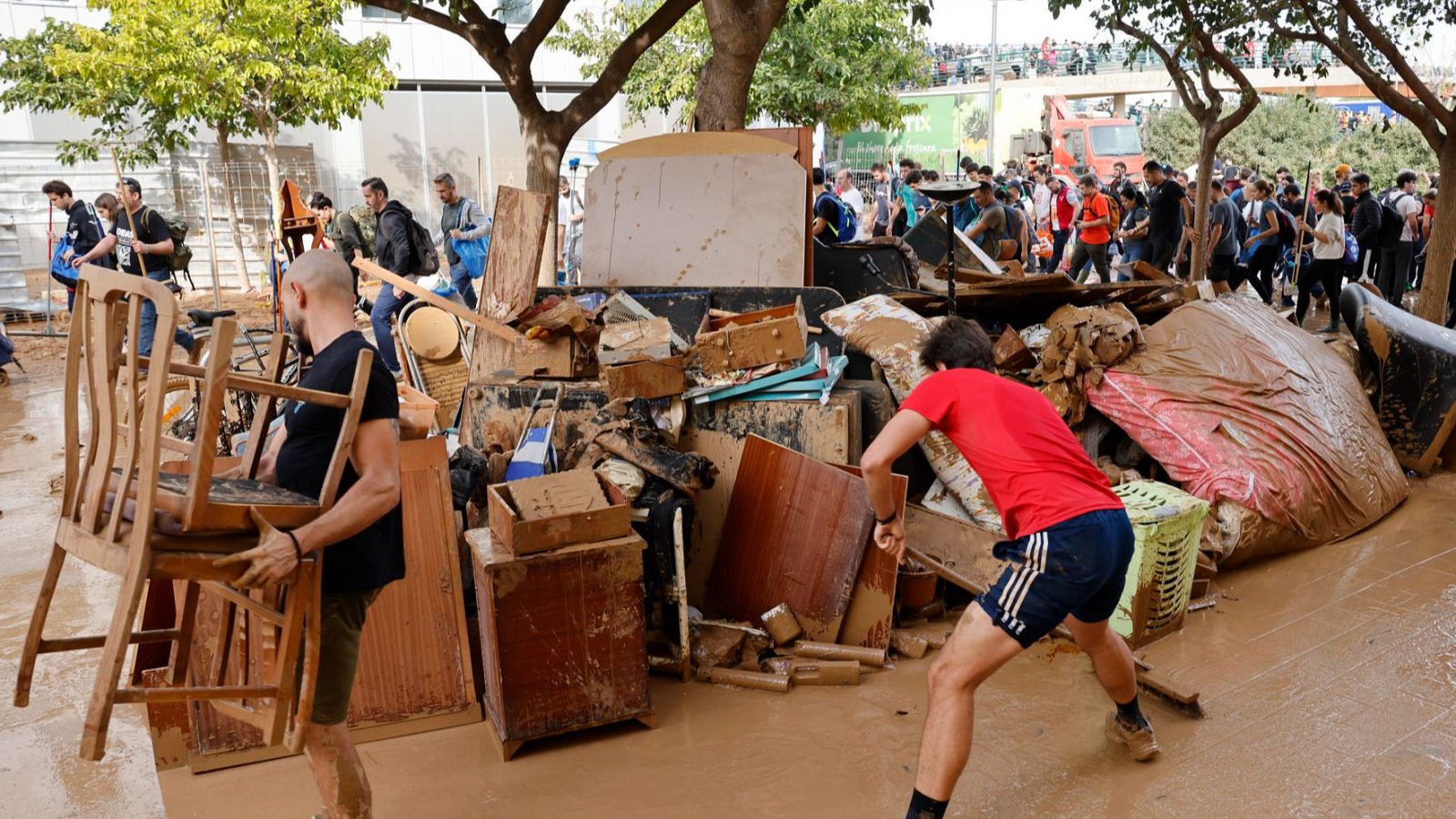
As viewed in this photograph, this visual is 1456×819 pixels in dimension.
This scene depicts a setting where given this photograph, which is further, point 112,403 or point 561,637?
point 561,637

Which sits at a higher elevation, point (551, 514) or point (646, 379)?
point (646, 379)

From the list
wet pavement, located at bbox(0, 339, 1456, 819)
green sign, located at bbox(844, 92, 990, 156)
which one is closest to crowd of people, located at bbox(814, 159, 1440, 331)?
wet pavement, located at bbox(0, 339, 1456, 819)

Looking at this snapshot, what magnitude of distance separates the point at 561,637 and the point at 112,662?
5.60ft

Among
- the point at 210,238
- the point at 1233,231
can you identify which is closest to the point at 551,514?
the point at 1233,231

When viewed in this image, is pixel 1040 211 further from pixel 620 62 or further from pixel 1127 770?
pixel 1127 770

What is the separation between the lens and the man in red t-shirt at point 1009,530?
3053 millimetres

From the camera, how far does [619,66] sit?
855 centimetres

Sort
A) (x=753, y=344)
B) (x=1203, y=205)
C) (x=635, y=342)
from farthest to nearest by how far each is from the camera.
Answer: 1. (x=1203, y=205)
2. (x=635, y=342)
3. (x=753, y=344)

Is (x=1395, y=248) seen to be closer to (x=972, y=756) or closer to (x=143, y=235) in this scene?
(x=972, y=756)

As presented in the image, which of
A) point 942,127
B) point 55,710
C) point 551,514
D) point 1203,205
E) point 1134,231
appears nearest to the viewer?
point 551,514

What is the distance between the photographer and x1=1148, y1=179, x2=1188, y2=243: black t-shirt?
11.8 metres

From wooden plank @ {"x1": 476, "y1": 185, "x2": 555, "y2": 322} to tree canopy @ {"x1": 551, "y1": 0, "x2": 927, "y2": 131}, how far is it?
502 inches

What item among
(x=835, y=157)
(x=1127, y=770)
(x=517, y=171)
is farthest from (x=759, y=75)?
(x=1127, y=770)

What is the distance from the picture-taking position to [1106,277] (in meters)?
13.0
